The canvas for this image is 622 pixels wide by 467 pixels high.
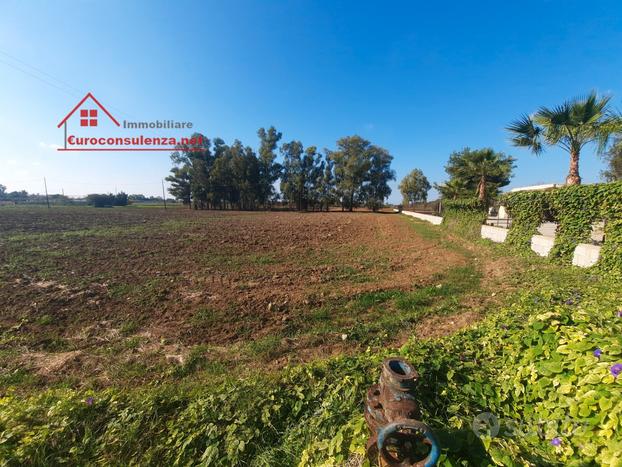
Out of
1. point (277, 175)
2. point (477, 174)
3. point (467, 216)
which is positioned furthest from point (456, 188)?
point (277, 175)

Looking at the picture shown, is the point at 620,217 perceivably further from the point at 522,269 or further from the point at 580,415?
the point at 580,415

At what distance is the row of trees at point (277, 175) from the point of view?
4188 cm

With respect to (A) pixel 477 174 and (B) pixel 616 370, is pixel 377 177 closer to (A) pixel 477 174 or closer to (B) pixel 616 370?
(A) pixel 477 174

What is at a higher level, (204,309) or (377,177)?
(377,177)

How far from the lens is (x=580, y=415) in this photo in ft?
4.45

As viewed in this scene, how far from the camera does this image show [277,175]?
151 feet

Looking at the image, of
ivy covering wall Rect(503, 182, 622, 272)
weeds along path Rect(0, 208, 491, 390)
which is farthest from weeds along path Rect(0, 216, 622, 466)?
ivy covering wall Rect(503, 182, 622, 272)

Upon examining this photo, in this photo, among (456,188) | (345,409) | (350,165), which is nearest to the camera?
(345,409)

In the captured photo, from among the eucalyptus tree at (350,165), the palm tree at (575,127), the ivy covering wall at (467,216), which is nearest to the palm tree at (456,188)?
the ivy covering wall at (467,216)

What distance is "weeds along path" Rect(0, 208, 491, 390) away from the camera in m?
2.97

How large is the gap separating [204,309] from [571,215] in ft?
31.5

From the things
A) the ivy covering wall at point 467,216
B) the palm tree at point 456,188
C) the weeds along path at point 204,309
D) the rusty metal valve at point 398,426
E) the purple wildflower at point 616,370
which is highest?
the palm tree at point 456,188

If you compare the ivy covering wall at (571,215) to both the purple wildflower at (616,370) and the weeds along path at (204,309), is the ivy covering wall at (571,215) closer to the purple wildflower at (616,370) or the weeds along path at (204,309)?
the weeds along path at (204,309)

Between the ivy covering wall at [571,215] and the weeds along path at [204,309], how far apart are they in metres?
2.17
